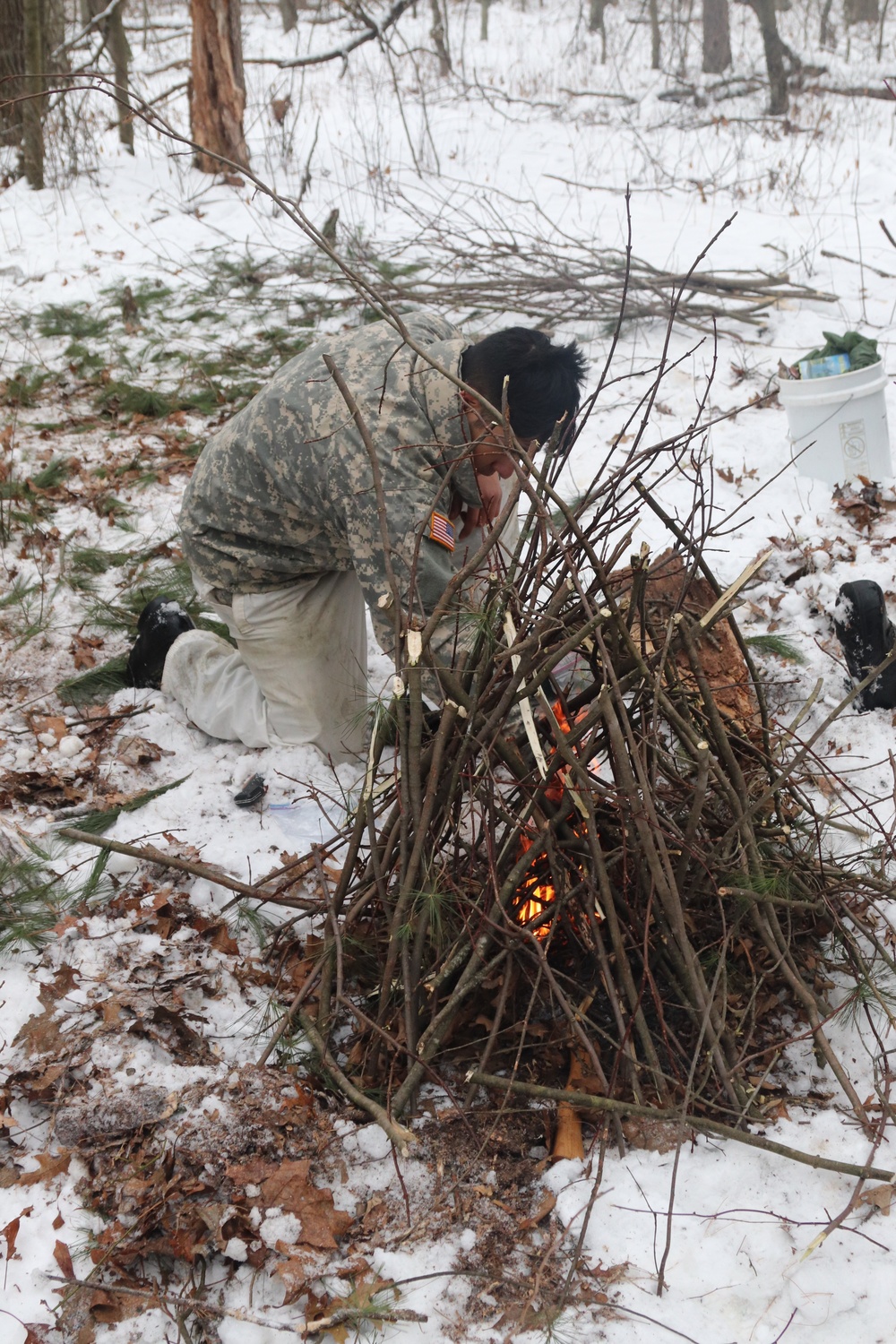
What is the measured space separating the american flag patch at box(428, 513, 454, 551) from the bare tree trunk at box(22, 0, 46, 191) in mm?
6062

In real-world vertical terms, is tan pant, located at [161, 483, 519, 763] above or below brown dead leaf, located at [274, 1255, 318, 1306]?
above

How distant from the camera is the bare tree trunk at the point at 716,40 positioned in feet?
44.5

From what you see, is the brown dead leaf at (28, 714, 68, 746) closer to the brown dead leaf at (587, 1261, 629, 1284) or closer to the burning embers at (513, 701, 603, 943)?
the burning embers at (513, 701, 603, 943)

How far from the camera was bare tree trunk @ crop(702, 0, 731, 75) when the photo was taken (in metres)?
13.6

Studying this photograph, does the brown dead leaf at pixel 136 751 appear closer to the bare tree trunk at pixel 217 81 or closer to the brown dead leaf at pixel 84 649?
the brown dead leaf at pixel 84 649

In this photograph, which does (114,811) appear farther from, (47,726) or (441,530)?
(441,530)

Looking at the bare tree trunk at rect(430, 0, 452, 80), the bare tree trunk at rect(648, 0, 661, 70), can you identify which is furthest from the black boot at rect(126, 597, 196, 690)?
the bare tree trunk at rect(648, 0, 661, 70)

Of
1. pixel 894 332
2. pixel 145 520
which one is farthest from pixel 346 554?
pixel 894 332

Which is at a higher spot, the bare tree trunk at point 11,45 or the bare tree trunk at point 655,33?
the bare tree trunk at point 655,33

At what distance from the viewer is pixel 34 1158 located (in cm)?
206

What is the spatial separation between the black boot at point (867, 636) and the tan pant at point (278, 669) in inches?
64.9

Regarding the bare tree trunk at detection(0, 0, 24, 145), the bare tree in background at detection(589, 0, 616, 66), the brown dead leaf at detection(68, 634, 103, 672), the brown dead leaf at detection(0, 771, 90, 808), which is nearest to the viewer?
the brown dead leaf at detection(0, 771, 90, 808)

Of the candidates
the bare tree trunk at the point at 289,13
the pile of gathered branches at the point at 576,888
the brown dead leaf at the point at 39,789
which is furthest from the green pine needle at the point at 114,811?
the bare tree trunk at the point at 289,13

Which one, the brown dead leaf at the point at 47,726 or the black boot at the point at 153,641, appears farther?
the black boot at the point at 153,641
